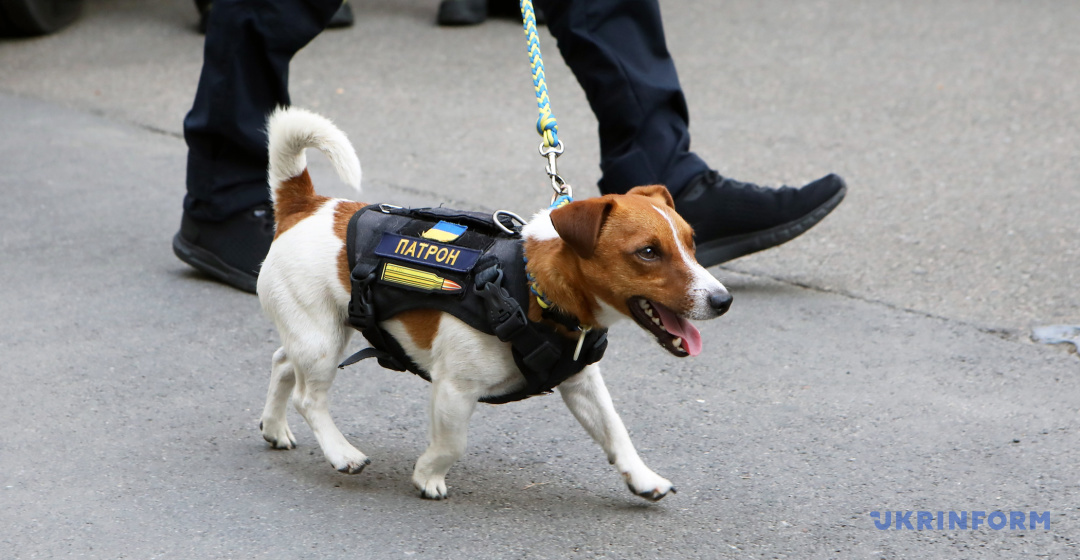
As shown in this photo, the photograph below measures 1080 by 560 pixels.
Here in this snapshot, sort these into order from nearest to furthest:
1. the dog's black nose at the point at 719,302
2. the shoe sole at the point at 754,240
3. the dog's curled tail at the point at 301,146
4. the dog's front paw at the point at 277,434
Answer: the dog's black nose at the point at 719,302 < the dog's curled tail at the point at 301,146 < the dog's front paw at the point at 277,434 < the shoe sole at the point at 754,240

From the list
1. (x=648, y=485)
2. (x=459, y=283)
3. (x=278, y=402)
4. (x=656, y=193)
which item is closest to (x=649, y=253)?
(x=656, y=193)

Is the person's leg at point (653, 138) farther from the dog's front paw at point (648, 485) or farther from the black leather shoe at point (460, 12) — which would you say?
the black leather shoe at point (460, 12)

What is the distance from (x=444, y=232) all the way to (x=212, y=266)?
5.60 feet

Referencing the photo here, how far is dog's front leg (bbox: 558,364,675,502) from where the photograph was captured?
263 centimetres

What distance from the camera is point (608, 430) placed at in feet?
8.71

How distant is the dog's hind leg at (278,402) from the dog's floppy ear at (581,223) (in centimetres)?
88

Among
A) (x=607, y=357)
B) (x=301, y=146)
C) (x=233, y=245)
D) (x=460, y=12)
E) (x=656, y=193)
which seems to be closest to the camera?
(x=656, y=193)

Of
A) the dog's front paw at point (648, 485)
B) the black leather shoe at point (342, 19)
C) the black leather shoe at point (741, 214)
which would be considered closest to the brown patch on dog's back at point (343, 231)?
the dog's front paw at point (648, 485)

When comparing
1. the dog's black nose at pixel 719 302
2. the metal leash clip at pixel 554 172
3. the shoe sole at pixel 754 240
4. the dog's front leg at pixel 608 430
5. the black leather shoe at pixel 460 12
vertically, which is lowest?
the black leather shoe at pixel 460 12

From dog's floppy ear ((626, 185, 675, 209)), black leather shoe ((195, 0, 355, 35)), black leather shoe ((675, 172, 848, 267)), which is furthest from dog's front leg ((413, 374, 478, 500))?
black leather shoe ((195, 0, 355, 35))

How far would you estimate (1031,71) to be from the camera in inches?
277

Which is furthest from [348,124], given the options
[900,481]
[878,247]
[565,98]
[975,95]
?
[900,481]

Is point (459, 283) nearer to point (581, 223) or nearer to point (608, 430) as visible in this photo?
point (581, 223)

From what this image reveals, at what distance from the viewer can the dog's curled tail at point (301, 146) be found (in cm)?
279
